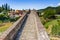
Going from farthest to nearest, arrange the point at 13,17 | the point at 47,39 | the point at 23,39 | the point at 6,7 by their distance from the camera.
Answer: the point at 6,7 < the point at 13,17 < the point at 23,39 < the point at 47,39

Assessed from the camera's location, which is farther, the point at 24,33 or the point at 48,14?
the point at 48,14

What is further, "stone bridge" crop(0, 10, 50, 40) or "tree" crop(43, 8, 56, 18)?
"tree" crop(43, 8, 56, 18)

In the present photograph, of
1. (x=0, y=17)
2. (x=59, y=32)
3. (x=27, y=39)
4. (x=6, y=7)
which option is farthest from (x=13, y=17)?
(x=27, y=39)

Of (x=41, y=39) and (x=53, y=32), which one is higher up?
(x=41, y=39)

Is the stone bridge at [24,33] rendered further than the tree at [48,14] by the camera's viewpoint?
No

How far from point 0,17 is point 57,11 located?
95.7 ft

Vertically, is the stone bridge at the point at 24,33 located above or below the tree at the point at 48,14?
above

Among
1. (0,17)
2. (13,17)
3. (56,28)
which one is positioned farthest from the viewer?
(0,17)

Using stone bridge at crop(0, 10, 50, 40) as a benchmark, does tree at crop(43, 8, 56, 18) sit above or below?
below

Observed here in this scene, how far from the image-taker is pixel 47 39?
5641 mm

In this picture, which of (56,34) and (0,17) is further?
(0,17)

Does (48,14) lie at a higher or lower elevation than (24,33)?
lower

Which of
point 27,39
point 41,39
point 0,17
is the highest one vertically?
point 41,39

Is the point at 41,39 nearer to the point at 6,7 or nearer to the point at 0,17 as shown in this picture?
the point at 0,17
